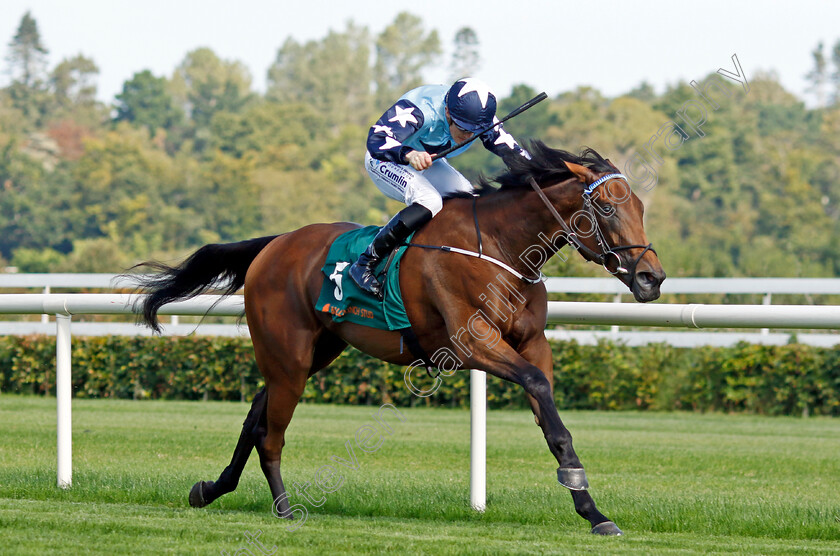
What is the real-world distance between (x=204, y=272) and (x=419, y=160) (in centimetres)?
152

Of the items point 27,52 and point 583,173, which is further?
point 27,52

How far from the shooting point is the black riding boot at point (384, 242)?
177 inches

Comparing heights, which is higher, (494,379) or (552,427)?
(552,427)

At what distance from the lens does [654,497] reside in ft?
17.7

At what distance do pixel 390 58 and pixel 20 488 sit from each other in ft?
395

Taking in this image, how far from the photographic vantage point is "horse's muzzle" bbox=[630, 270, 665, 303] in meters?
4.05

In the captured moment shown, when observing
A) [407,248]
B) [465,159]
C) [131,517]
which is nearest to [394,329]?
[407,248]

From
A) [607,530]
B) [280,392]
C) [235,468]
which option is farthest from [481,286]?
[235,468]

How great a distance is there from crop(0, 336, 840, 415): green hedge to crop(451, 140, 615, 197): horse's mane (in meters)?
6.24

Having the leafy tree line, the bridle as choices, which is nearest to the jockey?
the bridle

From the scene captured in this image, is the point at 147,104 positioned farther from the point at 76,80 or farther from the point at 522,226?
the point at 522,226

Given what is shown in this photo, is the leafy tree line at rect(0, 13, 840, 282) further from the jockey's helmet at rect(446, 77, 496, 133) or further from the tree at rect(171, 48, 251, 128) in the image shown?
the jockey's helmet at rect(446, 77, 496, 133)

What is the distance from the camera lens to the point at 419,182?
4.68 m

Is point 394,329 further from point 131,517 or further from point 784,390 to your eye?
point 784,390
